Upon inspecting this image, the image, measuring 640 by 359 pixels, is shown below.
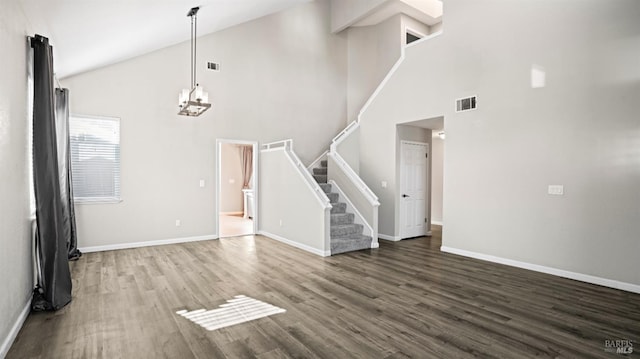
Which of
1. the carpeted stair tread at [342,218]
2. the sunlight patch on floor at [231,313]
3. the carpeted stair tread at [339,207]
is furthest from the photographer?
the carpeted stair tread at [339,207]

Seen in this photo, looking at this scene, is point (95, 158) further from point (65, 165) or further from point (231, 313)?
point (231, 313)

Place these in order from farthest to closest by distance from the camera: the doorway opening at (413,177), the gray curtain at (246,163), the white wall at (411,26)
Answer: the gray curtain at (246,163) → the white wall at (411,26) → the doorway opening at (413,177)

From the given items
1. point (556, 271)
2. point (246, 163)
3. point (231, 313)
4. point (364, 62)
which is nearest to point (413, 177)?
point (556, 271)

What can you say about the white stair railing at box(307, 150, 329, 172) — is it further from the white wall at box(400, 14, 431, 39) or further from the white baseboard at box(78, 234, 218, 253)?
the white wall at box(400, 14, 431, 39)

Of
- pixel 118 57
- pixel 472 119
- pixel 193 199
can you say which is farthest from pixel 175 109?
pixel 472 119

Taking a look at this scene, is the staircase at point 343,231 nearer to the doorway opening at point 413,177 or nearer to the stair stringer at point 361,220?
the stair stringer at point 361,220

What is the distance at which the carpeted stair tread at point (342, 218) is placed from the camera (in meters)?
6.45

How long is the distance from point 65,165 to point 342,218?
4.86m

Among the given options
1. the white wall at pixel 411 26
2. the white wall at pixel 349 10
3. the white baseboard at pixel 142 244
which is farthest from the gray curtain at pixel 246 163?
the white wall at pixel 411 26

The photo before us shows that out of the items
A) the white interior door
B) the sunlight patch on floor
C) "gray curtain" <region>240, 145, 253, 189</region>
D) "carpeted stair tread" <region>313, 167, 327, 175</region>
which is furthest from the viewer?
"gray curtain" <region>240, 145, 253, 189</region>

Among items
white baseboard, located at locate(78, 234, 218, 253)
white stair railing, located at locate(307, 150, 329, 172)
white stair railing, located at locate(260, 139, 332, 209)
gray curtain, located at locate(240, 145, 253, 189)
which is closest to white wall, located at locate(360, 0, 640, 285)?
white stair railing, located at locate(260, 139, 332, 209)

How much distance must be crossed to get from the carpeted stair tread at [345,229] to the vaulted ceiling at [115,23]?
410 cm

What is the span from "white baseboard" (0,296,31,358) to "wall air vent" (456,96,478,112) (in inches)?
250

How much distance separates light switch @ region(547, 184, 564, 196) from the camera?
4.47m
